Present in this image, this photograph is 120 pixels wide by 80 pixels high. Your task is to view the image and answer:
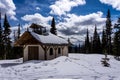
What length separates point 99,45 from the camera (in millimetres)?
66750

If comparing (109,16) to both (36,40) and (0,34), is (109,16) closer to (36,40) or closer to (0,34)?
(0,34)

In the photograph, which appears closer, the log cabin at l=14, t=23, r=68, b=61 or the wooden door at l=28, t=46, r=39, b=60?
the log cabin at l=14, t=23, r=68, b=61

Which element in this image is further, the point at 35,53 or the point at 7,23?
the point at 7,23

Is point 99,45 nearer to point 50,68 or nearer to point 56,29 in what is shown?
point 56,29

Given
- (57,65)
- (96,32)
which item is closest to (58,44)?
(57,65)

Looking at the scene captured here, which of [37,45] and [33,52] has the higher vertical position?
[37,45]

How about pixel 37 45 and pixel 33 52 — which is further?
pixel 33 52

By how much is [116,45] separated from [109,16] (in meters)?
13.0

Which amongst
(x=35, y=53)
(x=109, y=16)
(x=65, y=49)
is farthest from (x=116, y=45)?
(x=35, y=53)

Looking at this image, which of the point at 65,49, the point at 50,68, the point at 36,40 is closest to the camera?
the point at 50,68

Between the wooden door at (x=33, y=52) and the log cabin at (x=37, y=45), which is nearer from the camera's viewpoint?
the log cabin at (x=37, y=45)

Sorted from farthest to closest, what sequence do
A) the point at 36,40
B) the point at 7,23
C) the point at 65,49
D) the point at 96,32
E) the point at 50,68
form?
the point at 96,32, the point at 7,23, the point at 65,49, the point at 36,40, the point at 50,68

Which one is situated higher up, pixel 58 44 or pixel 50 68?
pixel 58 44

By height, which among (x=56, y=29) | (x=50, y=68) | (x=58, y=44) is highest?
(x=56, y=29)
